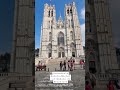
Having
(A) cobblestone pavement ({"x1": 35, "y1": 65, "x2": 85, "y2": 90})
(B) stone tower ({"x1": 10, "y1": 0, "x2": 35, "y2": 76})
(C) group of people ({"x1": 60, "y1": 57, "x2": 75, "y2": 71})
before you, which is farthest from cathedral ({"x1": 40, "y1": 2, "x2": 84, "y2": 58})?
(B) stone tower ({"x1": 10, "y1": 0, "x2": 35, "y2": 76})

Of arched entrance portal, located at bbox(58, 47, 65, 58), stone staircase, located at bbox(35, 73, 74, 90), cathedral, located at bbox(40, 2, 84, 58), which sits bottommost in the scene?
stone staircase, located at bbox(35, 73, 74, 90)

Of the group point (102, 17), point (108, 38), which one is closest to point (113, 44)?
→ point (108, 38)

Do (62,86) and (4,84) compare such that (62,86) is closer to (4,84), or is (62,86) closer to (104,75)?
(4,84)

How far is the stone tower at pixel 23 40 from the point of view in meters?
7.96

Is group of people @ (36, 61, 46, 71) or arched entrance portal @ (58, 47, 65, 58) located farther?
arched entrance portal @ (58, 47, 65, 58)

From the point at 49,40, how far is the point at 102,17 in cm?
375

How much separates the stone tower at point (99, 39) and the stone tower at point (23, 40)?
2.15 m

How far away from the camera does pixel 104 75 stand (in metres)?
7.56

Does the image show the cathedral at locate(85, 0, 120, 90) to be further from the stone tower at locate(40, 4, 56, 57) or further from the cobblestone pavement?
the cobblestone pavement

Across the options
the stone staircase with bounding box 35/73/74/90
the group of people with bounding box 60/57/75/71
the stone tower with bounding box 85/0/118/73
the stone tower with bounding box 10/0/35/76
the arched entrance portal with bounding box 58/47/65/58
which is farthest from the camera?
the stone tower with bounding box 85/0/118/73

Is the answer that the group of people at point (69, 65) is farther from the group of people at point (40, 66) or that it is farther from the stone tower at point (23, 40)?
the stone tower at point (23, 40)

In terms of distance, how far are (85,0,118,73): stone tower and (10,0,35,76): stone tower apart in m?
2.15

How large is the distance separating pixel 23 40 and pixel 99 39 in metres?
2.82

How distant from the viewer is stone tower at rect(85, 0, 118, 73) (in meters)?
8.17
